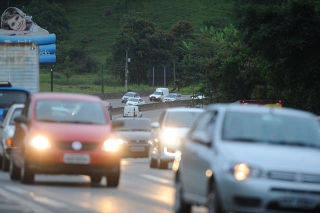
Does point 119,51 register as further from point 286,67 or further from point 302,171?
point 302,171

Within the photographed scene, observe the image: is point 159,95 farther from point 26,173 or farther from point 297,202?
point 297,202

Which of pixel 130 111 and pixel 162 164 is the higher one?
pixel 162 164

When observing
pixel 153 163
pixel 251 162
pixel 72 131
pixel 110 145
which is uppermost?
pixel 251 162

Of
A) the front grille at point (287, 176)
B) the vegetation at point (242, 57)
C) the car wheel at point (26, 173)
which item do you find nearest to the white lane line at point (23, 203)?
the car wheel at point (26, 173)

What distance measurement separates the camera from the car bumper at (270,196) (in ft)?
41.4

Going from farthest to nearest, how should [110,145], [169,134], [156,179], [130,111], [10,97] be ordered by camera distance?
[130,111]
[10,97]
[169,134]
[156,179]
[110,145]

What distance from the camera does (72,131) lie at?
20.5 meters

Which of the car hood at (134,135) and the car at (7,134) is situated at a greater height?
the car at (7,134)

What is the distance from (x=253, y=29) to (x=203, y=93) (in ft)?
151

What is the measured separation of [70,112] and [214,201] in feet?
28.9

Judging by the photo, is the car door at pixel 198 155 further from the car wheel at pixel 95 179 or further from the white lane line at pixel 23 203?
the car wheel at pixel 95 179

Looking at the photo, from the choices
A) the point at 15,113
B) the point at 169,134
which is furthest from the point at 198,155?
the point at 169,134

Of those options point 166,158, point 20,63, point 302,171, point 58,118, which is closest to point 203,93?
point 20,63

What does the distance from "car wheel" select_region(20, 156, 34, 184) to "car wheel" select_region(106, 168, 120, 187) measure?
1.36m
